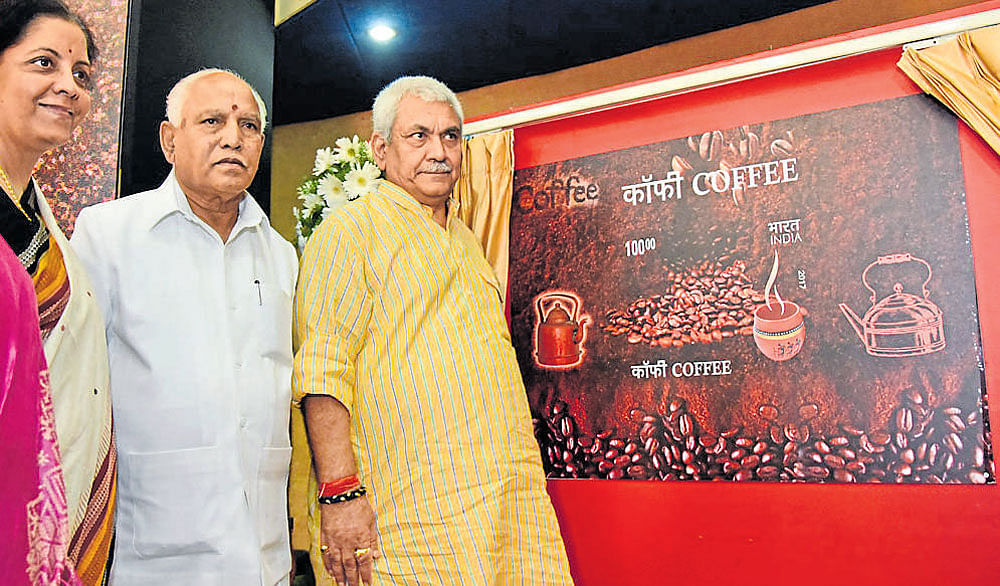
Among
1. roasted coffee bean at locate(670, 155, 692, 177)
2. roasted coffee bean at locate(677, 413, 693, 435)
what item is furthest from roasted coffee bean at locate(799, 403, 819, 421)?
roasted coffee bean at locate(670, 155, 692, 177)

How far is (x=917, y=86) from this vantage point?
7.74 ft

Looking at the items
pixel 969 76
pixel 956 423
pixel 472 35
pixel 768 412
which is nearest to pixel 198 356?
pixel 768 412

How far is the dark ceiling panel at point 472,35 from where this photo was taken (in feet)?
12.6

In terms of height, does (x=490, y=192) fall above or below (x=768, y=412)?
above

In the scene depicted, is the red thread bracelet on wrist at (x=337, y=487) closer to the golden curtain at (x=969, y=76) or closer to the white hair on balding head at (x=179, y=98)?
the white hair on balding head at (x=179, y=98)

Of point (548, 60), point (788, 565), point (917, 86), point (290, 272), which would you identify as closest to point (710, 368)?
point (788, 565)

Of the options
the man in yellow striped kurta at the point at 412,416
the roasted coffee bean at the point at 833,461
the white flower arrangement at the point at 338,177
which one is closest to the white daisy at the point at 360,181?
the white flower arrangement at the point at 338,177

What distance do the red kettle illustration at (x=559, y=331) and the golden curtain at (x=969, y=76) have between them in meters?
1.34

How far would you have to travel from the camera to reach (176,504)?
139 cm

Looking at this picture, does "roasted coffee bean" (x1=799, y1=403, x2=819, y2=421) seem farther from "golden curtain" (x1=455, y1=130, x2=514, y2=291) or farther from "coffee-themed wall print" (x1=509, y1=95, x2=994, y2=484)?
"golden curtain" (x1=455, y1=130, x2=514, y2=291)

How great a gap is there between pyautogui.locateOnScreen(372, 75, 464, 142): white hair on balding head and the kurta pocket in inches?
36.0

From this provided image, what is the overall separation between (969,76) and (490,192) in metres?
1.66

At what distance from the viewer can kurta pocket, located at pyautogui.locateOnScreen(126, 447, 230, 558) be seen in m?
1.38

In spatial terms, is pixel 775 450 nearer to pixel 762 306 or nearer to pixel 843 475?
pixel 843 475
